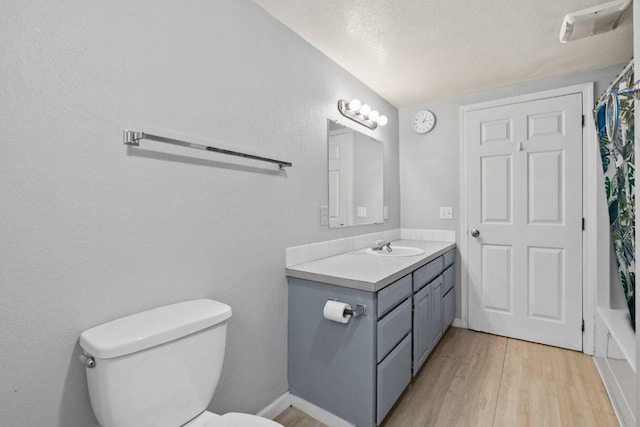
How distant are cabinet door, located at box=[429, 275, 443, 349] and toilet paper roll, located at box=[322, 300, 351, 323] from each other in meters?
0.93

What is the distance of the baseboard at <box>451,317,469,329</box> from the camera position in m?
2.83

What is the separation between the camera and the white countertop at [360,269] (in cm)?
147

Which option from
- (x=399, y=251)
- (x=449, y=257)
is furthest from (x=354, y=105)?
(x=449, y=257)

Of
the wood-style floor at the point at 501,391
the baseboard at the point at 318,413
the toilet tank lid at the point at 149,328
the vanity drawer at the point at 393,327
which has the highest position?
the toilet tank lid at the point at 149,328

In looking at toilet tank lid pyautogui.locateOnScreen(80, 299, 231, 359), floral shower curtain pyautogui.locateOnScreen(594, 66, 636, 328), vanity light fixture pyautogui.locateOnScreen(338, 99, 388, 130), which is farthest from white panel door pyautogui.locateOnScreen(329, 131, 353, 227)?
floral shower curtain pyautogui.locateOnScreen(594, 66, 636, 328)

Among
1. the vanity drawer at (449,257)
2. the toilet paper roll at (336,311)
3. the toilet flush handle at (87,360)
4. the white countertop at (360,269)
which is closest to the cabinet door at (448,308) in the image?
Answer: the vanity drawer at (449,257)

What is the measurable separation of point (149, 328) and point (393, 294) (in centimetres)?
111

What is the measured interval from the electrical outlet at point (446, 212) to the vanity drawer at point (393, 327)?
140 centimetres

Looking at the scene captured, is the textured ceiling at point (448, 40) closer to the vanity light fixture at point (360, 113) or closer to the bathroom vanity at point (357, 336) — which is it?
the vanity light fixture at point (360, 113)

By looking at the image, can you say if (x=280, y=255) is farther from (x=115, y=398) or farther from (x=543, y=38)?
(x=543, y=38)

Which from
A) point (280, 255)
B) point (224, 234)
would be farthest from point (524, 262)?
point (224, 234)

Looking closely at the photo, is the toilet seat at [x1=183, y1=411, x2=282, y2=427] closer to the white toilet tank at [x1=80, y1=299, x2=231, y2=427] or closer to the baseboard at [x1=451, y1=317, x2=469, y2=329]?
the white toilet tank at [x1=80, y1=299, x2=231, y2=427]

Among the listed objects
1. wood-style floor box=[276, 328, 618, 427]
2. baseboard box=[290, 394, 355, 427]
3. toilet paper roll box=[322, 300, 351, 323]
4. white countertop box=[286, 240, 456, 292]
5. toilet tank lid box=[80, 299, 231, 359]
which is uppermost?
white countertop box=[286, 240, 456, 292]

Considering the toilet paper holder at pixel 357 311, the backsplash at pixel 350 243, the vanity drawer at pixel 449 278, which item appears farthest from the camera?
the vanity drawer at pixel 449 278
